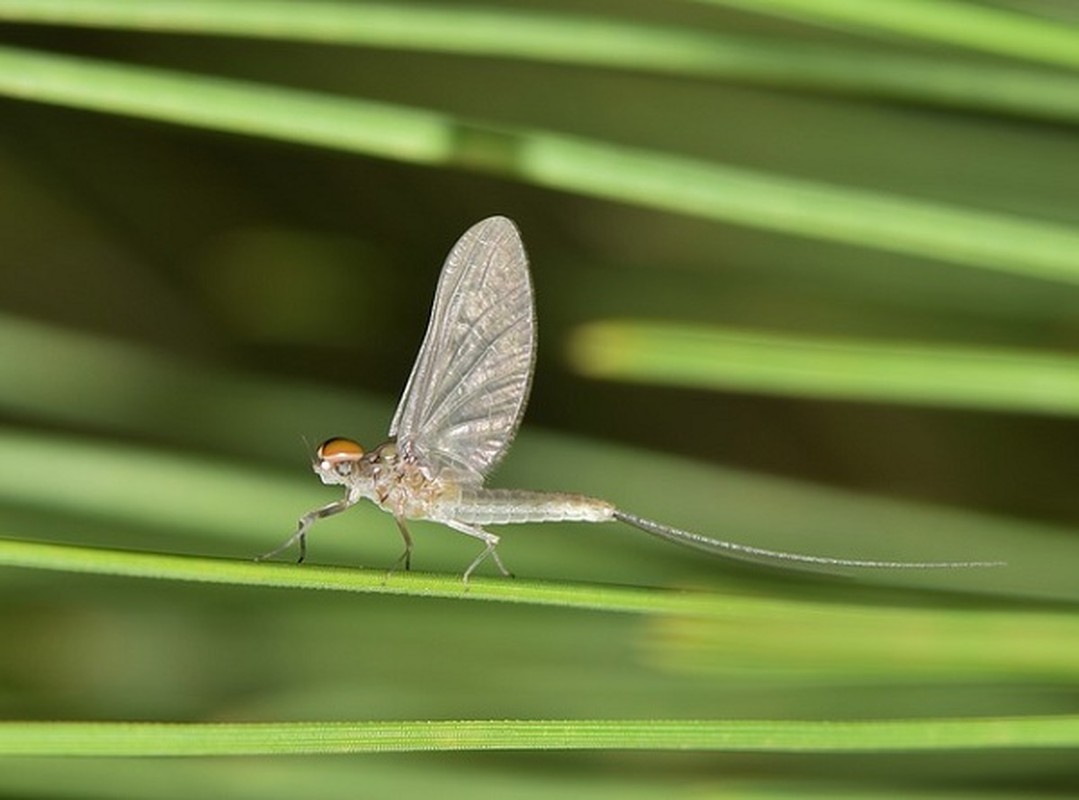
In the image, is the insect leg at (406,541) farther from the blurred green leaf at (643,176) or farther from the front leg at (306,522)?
the blurred green leaf at (643,176)

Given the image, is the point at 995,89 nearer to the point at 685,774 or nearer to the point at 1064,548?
the point at 1064,548

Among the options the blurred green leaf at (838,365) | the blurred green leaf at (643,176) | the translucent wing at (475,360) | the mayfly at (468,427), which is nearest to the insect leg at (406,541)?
the mayfly at (468,427)

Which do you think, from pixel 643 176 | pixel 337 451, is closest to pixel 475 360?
pixel 337 451

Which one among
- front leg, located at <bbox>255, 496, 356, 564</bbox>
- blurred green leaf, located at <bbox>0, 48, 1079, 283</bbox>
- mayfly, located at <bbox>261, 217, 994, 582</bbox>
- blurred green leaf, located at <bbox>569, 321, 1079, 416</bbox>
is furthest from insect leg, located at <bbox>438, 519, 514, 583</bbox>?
blurred green leaf, located at <bbox>0, 48, 1079, 283</bbox>

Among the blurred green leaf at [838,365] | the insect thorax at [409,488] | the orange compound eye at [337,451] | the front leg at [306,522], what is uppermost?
the orange compound eye at [337,451]

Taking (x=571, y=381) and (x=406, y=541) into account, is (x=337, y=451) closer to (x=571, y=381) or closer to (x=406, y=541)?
(x=406, y=541)

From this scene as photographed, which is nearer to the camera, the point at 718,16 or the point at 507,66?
the point at 718,16

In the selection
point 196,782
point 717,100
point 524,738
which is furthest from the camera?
point 717,100

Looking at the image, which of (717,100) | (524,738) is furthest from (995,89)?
(717,100)
